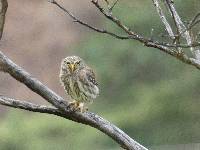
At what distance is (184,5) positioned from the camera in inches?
537

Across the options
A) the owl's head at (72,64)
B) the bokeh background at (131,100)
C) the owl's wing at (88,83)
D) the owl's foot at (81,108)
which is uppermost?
the bokeh background at (131,100)

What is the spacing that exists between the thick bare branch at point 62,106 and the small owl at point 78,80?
1.19 meters

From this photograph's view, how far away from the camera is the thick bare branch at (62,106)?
4.77m

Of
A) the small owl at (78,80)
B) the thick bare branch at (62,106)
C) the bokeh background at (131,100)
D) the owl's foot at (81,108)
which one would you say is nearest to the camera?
the thick bare branch at (62,106)

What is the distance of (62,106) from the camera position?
4.82 m

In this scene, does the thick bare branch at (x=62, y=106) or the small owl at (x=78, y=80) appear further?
the small owl at (x=78, y=80)

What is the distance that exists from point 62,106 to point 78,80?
4.94 feet

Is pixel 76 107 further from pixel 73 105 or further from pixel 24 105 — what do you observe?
pixel 24 105

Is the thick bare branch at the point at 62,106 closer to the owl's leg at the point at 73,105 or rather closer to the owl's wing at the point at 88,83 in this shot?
the owl's leg at the point at 73,105

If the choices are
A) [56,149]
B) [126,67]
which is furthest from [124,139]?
[126,67]

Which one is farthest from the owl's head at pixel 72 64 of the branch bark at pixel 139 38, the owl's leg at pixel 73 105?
the branch bark at pixel 139 38

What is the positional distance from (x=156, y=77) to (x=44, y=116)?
1846 millimetres

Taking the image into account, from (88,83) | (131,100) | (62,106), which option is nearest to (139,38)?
(62,106)

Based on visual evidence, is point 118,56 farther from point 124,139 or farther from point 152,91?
point 124,139
